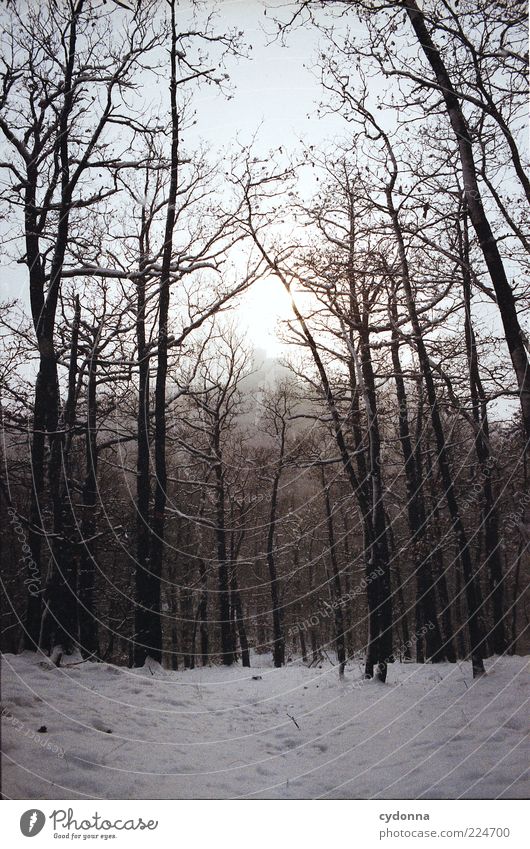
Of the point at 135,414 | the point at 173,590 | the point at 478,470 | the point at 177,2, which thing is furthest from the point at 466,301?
the point at 173,590

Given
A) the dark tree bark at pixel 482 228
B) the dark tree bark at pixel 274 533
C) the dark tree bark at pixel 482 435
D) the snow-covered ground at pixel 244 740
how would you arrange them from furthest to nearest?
the dark tree bark at pixel 274 533 < the dark tree bark at pixel 482 435 < the dark tree bark at pixel 482 228 < the snow-covered ground at pixel 244 740

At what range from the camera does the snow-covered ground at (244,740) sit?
2875mm

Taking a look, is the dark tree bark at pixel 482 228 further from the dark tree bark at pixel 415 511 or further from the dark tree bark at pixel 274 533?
the dark tree bark at pixel 274 533

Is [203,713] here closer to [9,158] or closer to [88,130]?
[9,158]

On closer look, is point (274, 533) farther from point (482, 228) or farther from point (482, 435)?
point (482, 228)

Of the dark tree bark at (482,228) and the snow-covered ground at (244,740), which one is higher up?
the dark tree bark at (482,228)

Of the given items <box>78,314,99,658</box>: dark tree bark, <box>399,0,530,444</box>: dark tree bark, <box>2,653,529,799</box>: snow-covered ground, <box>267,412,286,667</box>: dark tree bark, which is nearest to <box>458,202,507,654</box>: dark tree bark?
<box>399,0,530,444</box>: dark tree bark

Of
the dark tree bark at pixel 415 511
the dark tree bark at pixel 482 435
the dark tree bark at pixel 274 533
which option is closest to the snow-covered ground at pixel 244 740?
the dark tree bark at pixel 482 435

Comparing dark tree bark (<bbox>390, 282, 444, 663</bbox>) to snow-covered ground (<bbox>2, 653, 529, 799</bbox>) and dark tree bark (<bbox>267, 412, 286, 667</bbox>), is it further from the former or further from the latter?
snow-covered ground (<bbox>2, 653, 529, 799</bbox>)

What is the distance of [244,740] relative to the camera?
389 cm

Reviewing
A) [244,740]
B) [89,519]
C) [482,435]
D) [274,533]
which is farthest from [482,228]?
[274,533]

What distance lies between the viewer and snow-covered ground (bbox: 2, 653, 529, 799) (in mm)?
2875

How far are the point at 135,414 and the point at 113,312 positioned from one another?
1.56 metres

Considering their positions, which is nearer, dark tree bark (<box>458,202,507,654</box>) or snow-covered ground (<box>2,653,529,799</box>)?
snow-covered ground (<box>2,653,529,799</box>)
